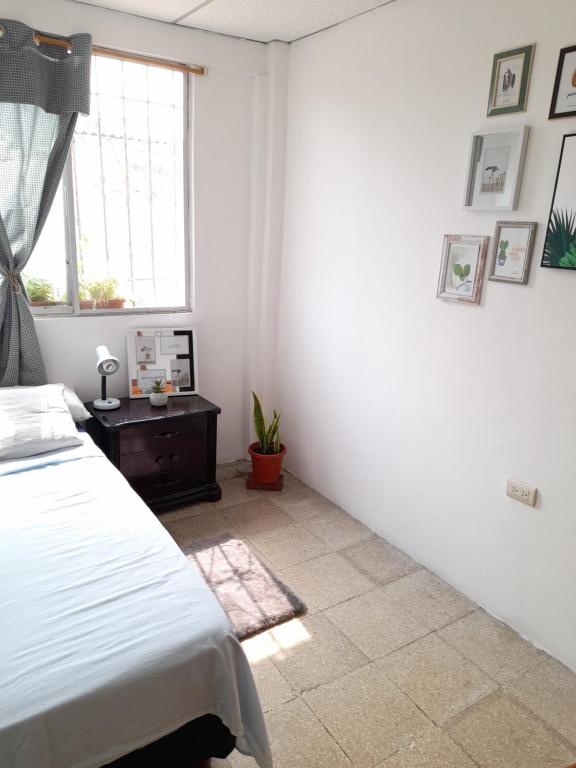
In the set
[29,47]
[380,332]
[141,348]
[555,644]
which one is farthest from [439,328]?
[29,47]

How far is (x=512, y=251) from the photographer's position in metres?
2.14

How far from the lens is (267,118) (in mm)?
3309

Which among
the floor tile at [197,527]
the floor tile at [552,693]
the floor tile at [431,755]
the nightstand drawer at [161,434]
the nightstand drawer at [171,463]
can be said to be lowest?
the floor tile at [431,755]

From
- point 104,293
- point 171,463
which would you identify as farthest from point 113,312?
point 171,463

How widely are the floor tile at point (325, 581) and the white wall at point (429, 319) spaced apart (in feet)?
1.23

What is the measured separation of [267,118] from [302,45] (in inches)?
17.0

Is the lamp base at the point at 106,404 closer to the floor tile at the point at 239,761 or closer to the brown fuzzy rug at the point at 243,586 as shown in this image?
the brown fuzzy rug at the point at 243,586

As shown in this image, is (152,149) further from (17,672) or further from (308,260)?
(17,672)

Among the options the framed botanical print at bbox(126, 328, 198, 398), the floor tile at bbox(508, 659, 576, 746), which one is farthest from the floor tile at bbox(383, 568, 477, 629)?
the framed botanical print at bbox(126, 328, 198, 398)

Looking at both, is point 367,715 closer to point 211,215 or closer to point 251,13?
point 211,215

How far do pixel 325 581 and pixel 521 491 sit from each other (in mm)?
990

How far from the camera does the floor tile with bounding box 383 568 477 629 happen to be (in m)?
2.38

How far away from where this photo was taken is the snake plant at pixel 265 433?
3355 millimetres

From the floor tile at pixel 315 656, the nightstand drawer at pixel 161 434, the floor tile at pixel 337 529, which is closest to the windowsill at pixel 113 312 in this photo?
the nightstand drawer at pixel 161 434
